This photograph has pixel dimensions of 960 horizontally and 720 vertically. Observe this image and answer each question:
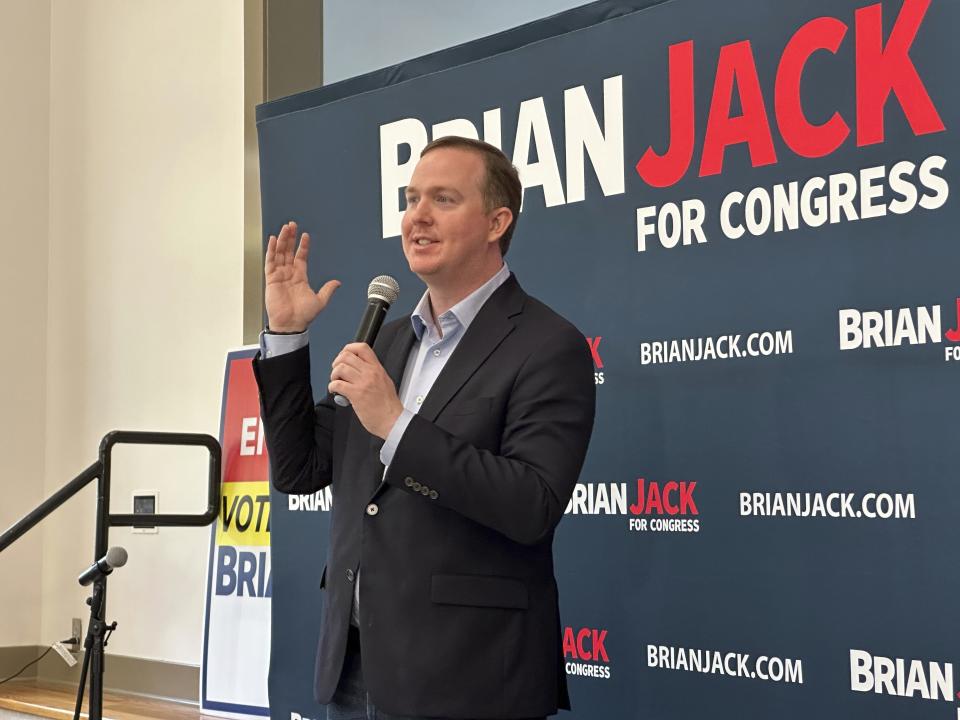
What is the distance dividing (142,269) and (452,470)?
3782 mm

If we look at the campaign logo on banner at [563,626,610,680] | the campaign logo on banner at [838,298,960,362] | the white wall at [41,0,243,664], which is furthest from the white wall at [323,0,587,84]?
the campaign logo on banner at [838,298,960,362]

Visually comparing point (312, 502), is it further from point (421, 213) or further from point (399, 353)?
point (421, 213)

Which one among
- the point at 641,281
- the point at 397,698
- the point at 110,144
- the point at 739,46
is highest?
the point at 110,144

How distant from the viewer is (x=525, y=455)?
1813 mm

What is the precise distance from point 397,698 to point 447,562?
0.21m

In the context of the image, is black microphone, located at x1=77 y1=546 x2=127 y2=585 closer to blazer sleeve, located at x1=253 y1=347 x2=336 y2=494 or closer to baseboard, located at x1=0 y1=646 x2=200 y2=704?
blazer sleeve, located at x1=253 y1=347 x2=336 y2=494

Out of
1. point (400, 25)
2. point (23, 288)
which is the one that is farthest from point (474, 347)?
point (23, 288)

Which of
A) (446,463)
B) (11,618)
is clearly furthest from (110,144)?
(446,463)

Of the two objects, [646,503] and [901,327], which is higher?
[901,327]

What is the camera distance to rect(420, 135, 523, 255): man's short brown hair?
2.05 metres

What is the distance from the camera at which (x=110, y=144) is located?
5461 millimetres

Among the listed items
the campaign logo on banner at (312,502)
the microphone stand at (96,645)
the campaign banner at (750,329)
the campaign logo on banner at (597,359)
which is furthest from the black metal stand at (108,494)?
the campaign logo on banner at (597,359)

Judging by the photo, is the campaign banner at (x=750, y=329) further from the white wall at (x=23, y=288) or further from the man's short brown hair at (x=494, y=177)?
the white wall at (x=23, y=288)

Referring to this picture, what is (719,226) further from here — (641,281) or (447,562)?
(447,562)
